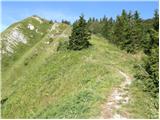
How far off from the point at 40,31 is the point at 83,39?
78997mm

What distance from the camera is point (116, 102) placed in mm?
31359

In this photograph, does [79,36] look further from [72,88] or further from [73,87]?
[72,88]

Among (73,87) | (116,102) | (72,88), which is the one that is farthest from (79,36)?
(116,102)

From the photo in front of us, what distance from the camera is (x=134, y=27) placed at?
82.1 m

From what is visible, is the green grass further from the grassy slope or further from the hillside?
the grassy slope

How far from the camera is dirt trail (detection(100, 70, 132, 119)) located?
92.0ft

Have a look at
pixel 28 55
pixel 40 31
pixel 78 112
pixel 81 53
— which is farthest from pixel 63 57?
pixel 40 31

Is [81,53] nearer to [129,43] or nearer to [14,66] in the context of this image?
[129,43]

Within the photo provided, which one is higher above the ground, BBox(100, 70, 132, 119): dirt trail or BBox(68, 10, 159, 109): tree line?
BBox(68, 10, 159, 109): tree line

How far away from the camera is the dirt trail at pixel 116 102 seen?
2804cm

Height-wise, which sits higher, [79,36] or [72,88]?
[79,36]

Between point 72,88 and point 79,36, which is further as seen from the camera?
point 79,36

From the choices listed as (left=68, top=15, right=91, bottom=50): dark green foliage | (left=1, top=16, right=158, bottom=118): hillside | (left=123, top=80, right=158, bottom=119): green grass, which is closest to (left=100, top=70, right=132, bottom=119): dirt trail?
(left=1, top=16, right=158, bottom=118): hillside

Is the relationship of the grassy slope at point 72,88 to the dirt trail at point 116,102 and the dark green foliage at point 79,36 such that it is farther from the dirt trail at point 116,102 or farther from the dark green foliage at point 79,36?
the dark green foliage at point 79,36
